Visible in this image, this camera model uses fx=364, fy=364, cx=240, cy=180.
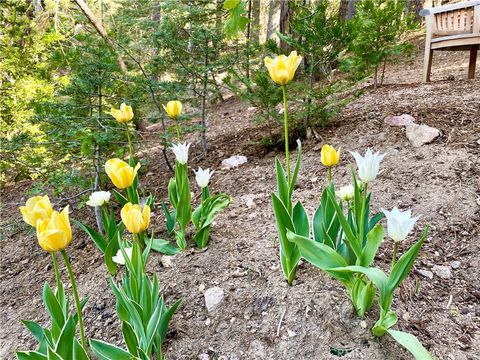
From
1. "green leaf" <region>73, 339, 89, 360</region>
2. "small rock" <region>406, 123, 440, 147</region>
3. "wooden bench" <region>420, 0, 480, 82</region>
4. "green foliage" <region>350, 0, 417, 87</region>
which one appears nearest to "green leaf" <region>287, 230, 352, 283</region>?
"green leaf" <region>73, 339, 89, 360</region>

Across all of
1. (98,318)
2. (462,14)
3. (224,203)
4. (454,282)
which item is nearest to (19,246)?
(98,318)

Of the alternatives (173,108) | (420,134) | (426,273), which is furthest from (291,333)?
(420,134)

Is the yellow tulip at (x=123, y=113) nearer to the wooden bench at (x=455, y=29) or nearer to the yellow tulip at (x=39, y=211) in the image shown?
the yellow tulip at (x=39, y=211)

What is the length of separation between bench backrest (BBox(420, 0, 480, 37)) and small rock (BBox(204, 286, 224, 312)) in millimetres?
4191

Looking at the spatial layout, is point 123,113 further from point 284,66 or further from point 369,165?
point 369,165

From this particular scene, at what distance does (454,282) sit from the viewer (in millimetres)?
1613

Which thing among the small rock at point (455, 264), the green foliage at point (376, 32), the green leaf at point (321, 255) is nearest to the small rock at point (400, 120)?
the green foliage at point (376, 32)

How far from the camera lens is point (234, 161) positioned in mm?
3262

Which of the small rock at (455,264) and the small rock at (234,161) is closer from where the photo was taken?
the small rock at (455,264)

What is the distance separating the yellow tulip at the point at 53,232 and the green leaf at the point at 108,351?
1.41ft

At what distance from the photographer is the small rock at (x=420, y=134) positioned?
8.70 ft

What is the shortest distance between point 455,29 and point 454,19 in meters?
0.12

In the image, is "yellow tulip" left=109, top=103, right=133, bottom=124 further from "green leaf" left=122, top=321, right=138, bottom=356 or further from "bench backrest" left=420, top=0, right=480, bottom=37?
"bench backrest" left=420, top=0, right=480, bottom=37

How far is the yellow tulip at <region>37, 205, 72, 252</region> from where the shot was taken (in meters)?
1.03
